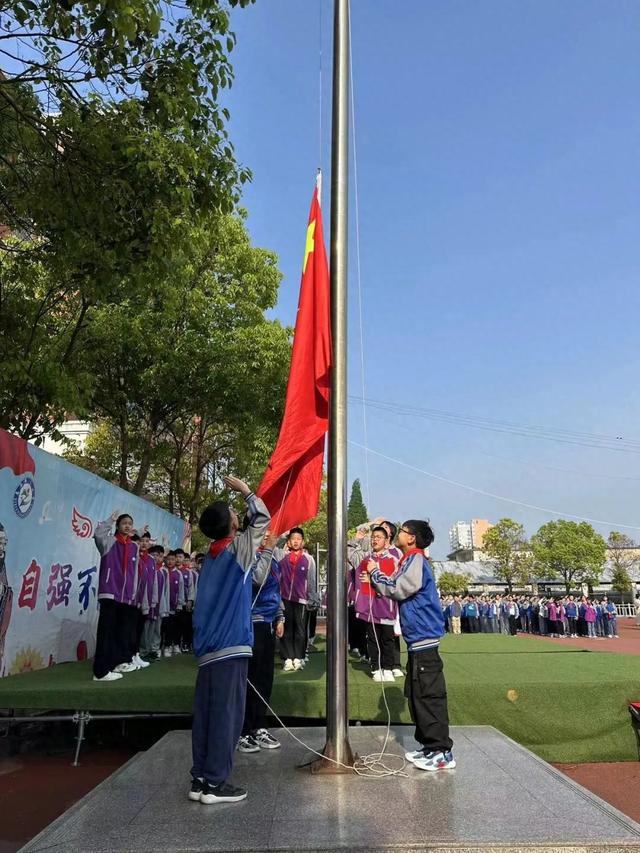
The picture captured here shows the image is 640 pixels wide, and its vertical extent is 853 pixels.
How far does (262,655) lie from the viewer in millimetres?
5504

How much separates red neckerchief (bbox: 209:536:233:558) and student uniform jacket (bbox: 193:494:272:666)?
0.05 meters

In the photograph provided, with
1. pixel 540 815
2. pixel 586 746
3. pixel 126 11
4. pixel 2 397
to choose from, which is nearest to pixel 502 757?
pixel 540 815

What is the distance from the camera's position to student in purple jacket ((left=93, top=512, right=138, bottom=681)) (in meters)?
7.14

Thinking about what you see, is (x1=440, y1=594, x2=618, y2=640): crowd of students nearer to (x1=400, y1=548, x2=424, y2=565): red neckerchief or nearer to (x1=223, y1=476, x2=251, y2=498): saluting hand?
(x1=400, y1=548, x2=424, y2=565): red neckerchief

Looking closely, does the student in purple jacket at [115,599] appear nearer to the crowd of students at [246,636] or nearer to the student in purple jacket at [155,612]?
the crowd of students at [246,636]

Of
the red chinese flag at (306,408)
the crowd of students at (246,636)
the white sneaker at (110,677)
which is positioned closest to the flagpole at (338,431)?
the red chinese flag at (306,408)

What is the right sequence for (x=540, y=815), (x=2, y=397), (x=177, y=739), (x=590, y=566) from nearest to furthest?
1. (x=540, y=815)
2. (x=177, y=739)
3. (x=2, y=397)
4. (x=590, y=566)

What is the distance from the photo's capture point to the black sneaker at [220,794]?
379 cm

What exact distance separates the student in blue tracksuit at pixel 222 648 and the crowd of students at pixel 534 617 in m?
22.2

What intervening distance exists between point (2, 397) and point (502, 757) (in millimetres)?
8885

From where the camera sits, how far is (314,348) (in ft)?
17.3

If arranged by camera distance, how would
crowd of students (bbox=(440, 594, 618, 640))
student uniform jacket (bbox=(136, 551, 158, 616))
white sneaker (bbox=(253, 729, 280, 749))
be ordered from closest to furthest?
white sneaker (bbox=(253, 729, 280, 749)) < student uniform jacket (bbox=(136, 551, 158, 616)) < crowd of students (bbox=(440, 594, 618, 640))

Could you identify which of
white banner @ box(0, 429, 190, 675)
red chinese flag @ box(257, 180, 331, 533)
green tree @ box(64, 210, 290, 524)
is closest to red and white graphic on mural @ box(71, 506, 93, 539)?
white banner @ box(0, 429, 190, 675)

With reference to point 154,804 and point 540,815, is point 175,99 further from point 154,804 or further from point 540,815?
point 540,815
